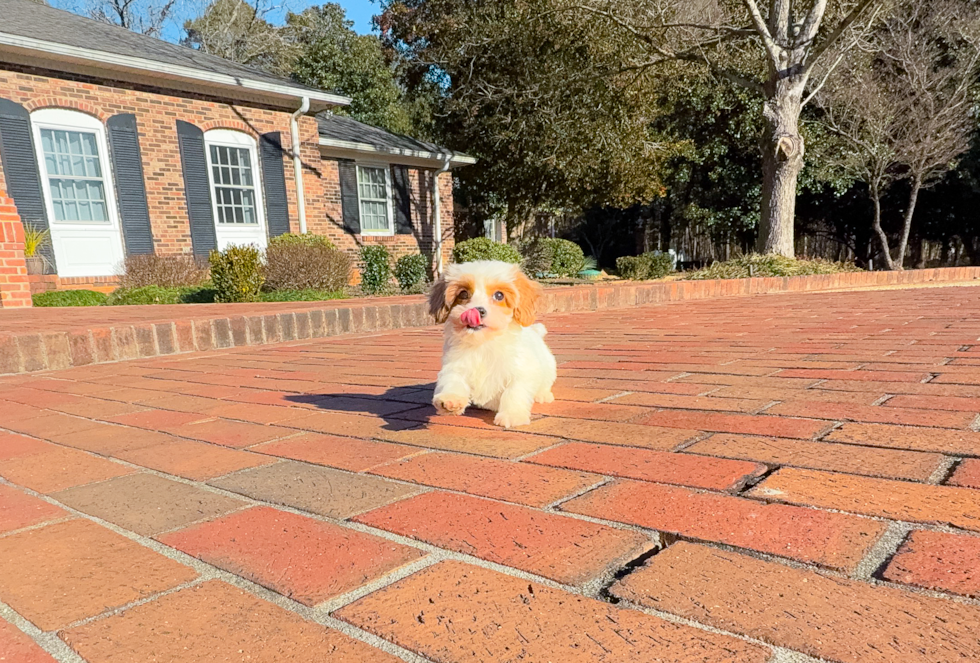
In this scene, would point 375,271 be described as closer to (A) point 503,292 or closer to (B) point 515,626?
(A) point 503,292

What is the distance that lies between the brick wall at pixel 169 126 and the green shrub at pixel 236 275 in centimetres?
385

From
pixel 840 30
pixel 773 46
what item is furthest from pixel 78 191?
pixel 840 30

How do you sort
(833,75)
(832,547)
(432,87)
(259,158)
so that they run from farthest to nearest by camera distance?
(432,87) → (833,75) → (259,158) → (832,547)

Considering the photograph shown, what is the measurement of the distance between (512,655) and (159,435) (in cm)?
186

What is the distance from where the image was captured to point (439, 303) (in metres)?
2.16

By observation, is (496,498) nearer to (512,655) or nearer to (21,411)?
(512,655)

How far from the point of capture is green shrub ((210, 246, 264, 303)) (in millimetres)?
8555

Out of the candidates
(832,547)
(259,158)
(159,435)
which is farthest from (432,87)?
(832,547)

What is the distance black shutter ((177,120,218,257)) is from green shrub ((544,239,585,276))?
913 cm

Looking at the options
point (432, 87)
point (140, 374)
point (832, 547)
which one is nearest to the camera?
point (832, 547)

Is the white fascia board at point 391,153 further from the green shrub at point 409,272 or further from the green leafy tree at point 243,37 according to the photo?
the green leafy tree at point 243,37

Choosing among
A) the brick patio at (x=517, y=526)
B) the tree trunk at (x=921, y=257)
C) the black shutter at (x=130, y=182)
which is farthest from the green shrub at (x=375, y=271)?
the tree trunk at (x=921, y=257)

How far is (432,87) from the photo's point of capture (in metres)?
19.1

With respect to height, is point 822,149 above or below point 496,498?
above
